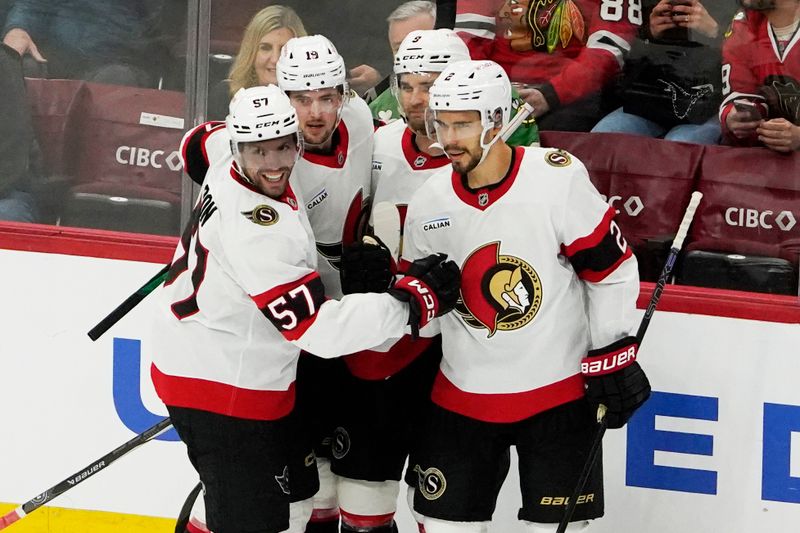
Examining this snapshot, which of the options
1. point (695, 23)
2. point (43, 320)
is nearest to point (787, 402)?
point (695, 23)

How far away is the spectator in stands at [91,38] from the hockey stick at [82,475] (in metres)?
0.90

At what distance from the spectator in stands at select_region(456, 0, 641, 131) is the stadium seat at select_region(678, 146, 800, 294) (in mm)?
361

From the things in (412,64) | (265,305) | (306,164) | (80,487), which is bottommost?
(80,487)

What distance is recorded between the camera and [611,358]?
2701 millimetres

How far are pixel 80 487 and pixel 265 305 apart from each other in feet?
3.76

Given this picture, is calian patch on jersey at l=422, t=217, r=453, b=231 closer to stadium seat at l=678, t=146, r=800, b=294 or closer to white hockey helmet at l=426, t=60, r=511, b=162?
white hockey helmet at l=426, t=60, r=511, b=162

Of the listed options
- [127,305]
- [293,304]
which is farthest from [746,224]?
[127,305]

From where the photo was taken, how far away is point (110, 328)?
3414 mm

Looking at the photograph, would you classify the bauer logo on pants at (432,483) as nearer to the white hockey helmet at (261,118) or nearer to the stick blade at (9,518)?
the white hockey helmet at (261,118)

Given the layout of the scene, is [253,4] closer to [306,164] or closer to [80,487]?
[306,164]

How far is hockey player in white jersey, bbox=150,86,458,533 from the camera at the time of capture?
103 inches

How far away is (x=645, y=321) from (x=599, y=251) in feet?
1.11

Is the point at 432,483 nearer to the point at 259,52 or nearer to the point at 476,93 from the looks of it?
the point at 476,93

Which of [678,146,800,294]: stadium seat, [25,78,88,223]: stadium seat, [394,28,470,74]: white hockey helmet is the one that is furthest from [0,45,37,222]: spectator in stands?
[678,146,800,294]: stadium seat
